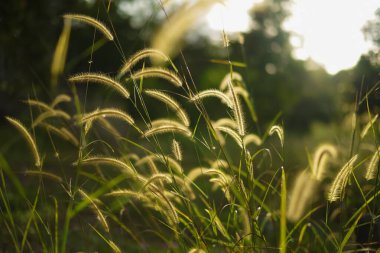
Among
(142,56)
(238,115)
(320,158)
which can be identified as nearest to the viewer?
(238,115)

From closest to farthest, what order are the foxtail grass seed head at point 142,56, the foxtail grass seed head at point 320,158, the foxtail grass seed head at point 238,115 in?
the foxtail grass seed head at point 238,115, the foxtail grass seed head at point 142,56, the foxtail grass seed head at point 320,158

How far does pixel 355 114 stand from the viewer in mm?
2248

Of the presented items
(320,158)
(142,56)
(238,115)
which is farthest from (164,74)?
(320,158)

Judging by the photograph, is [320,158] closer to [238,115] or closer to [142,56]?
[238,115]

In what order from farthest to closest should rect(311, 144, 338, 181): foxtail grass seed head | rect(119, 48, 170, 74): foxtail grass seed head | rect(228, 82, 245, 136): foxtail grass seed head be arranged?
rect(311, 144, 338, 181): foxtail grass seed head
rect(119, 48, 170, 74): foxtail grass seed head
rect(228, 82, 245, 136): foxtail grass seed head

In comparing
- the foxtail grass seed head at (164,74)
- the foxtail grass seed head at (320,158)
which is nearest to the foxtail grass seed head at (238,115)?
the foxtail grass seed head at (164,74)

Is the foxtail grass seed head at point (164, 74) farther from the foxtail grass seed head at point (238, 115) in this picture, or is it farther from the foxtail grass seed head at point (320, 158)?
the foxtail grass seed head at point (320, 158)

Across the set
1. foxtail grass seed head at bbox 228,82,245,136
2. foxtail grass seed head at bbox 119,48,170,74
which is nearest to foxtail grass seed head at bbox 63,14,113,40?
foxtail grass seed head at bbox 119,48,170,74

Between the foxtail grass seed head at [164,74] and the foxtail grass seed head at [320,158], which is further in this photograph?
the foxtail grass seed head at [320,158]

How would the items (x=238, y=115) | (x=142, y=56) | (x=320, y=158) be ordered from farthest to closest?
1. (x=320, y=158)
2. (x=142, y=56)
3. (x=238, y=115)

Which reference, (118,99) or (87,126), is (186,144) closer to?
(118,99)

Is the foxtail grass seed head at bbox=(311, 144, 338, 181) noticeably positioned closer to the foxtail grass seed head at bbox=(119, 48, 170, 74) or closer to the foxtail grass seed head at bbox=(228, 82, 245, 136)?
Answer: the foxtail grass seed head at bbox=(228, 82, 245, 136)

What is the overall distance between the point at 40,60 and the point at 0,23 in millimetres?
3602

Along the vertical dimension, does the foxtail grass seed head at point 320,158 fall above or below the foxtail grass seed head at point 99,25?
below
